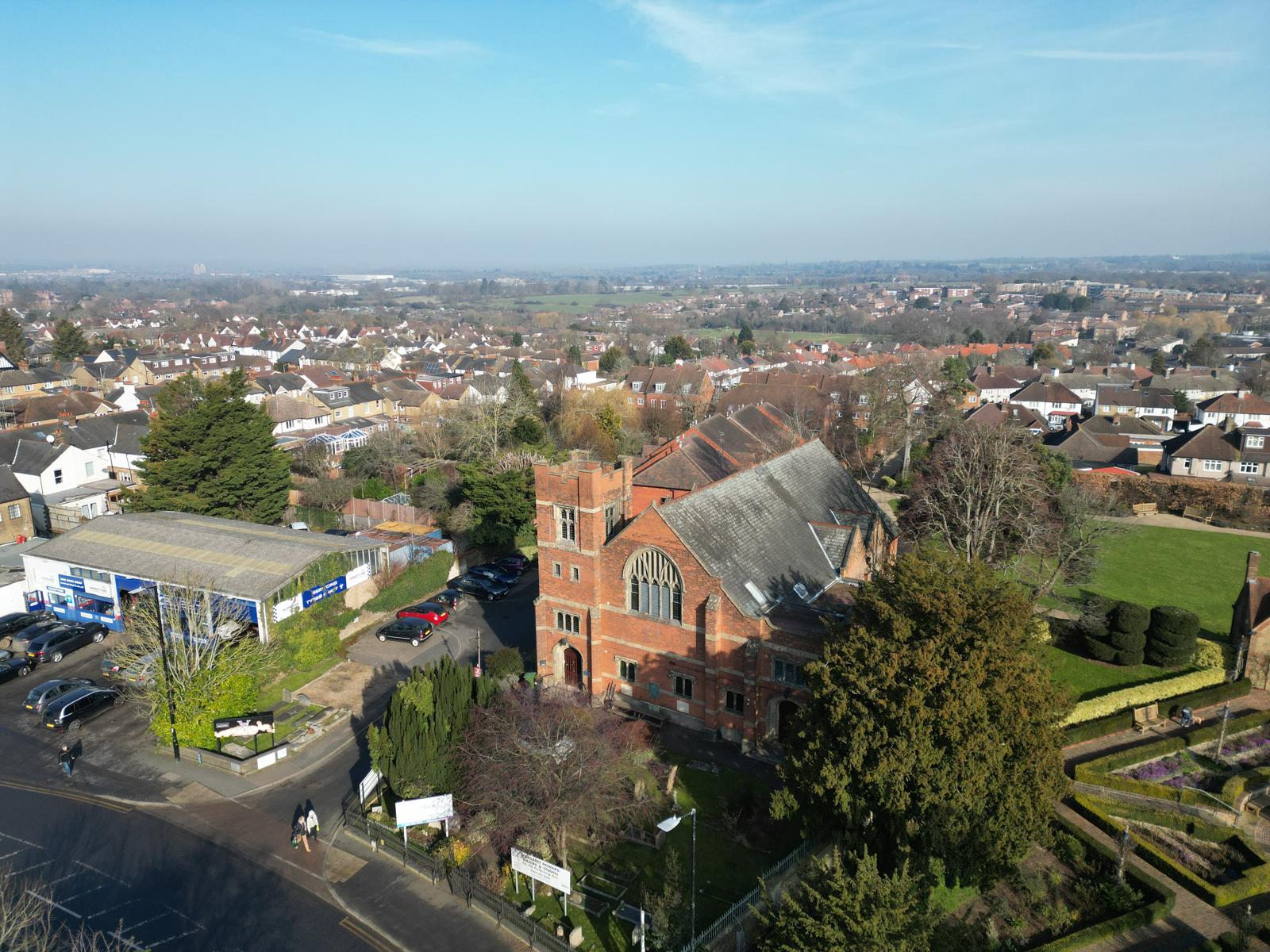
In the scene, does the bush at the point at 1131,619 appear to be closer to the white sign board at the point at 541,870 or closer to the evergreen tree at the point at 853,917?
the evergreen tree at the point at 853,917

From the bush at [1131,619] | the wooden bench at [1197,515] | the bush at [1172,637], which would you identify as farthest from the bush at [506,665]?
the wooden bench at [1197,515]

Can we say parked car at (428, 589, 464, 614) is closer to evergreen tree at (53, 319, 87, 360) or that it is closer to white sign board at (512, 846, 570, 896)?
white sign board at (512, 846, 570, 896)

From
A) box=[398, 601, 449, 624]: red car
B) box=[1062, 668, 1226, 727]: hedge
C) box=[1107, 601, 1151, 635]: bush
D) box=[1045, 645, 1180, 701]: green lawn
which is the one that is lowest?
box=[1045, 645, 1180, 701]: green lawn

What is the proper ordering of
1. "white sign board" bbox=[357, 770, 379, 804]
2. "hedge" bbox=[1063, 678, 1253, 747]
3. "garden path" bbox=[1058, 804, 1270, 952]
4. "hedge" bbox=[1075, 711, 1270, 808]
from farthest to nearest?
"hedge" bbox=[1063, 678, 1253, 747] < "hedge" bbox=[1075, 711, 1270, 808] < "white sign board" bbox=[357, 770, 379, 804] < "garden path" bbox=[1058, 804, 1270, 952]

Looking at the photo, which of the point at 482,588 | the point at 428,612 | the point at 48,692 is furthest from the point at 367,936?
the point at 482,588

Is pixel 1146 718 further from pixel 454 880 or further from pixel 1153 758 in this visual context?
pixel 454 880

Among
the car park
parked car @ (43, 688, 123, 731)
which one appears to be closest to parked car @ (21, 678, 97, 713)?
parked car @ (43, 688, 123, 731)

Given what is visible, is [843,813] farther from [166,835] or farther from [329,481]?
[329,481]

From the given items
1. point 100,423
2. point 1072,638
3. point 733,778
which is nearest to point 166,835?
point 733,778
